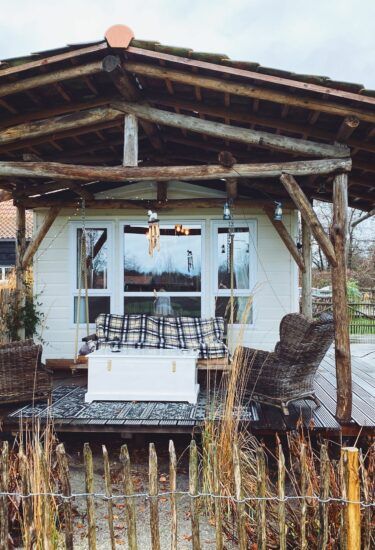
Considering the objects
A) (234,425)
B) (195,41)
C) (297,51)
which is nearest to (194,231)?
(234,425)

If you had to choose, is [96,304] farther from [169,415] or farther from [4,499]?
[4,499]

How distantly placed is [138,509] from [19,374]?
1.76 metres

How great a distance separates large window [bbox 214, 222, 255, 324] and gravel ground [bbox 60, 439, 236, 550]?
287 cm

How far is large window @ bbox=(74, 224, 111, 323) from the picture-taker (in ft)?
24.6

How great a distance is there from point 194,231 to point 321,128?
3.22 meters

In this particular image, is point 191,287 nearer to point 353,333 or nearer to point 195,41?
point 353,333

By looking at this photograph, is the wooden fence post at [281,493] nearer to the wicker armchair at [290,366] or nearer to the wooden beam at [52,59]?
the wicker armchair at [290,366]

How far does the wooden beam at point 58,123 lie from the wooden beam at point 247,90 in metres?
0.66

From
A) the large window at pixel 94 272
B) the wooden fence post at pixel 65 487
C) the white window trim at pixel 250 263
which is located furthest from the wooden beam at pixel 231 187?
the wooden fence post at pixel 65 487

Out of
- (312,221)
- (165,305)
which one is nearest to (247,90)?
(312,221)

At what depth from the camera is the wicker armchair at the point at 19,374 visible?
4531mm

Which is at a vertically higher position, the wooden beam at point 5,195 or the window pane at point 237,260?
the wooden beam at point 5,195

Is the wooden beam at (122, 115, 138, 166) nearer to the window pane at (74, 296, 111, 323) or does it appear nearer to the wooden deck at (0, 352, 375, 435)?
the wooden deck at (0, 352, 375, 435)

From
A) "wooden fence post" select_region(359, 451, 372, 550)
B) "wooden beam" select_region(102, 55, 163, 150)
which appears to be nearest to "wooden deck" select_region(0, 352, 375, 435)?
"wooden fence post" select_region(359, 451, 372, 550)
